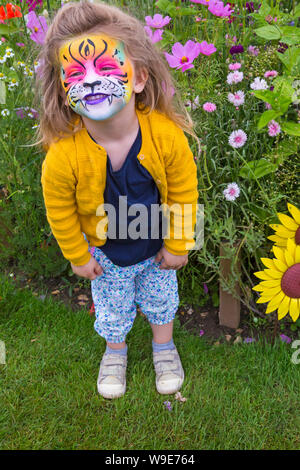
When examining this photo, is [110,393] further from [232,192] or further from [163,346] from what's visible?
[232,192]

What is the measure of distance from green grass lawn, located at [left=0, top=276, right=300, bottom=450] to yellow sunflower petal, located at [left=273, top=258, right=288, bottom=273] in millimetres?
462

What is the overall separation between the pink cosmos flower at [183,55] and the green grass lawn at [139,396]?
41.8 inches

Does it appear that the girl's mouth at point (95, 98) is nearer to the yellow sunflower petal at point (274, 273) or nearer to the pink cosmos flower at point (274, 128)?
the pink cosmos flower at point (274, 128)

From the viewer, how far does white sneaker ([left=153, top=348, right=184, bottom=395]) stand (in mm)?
1781

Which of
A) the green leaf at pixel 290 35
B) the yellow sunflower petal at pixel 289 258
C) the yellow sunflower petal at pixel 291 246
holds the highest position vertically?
the green leaf at pixel 290 35

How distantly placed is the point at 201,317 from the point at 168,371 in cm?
39

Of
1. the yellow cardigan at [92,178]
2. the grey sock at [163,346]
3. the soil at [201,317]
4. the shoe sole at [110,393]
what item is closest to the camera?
the yellow cardigan at [92,178]

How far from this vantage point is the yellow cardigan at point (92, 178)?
4.26ft

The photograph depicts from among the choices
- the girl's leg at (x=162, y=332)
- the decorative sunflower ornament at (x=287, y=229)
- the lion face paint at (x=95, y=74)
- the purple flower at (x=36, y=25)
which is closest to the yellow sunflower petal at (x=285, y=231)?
the decorative sunflower ornament at (x=287, y=229)

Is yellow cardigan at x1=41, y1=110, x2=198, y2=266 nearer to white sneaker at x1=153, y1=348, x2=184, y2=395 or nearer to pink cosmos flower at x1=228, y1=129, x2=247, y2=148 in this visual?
pink cosmos flower at x1=228, y1=129, x2=247, y2=148

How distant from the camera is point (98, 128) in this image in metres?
1.29

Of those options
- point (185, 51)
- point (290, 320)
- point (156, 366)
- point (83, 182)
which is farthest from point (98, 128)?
point (290, 320)

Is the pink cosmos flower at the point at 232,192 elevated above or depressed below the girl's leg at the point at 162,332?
above

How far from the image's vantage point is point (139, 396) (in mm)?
1783
